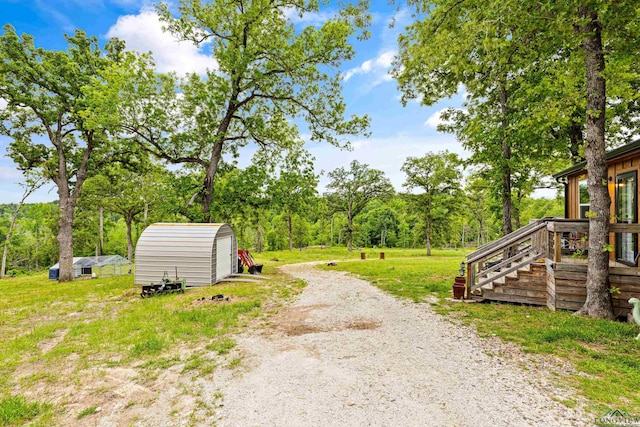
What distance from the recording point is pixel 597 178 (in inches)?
229

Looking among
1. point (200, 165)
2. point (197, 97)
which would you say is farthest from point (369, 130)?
point (200, 165)

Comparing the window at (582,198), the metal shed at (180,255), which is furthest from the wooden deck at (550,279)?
the metal shed at (180,255)

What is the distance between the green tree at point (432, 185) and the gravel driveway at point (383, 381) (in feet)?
74.9

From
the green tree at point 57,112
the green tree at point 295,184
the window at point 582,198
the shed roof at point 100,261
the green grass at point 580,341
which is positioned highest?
the green tree at point 57,112

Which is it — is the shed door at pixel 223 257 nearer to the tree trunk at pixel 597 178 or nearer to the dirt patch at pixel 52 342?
the dirt patch at pixel 52 342

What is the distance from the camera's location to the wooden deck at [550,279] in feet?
19.2

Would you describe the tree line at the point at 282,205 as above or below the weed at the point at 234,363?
above

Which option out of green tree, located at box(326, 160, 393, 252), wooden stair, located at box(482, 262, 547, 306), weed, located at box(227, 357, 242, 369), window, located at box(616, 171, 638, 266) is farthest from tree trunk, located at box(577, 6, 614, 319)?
green tree, located at box(326, 160, 393, 252)

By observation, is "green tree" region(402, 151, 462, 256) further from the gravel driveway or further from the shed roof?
the shed roof

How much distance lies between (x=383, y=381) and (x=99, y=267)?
24.5 metres

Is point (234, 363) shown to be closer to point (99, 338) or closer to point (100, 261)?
point (99, 338)

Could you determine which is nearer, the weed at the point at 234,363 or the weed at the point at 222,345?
the weed at the point at 234,363

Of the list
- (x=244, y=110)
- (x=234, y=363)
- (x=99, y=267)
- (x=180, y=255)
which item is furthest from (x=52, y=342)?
(x=99, y=267)

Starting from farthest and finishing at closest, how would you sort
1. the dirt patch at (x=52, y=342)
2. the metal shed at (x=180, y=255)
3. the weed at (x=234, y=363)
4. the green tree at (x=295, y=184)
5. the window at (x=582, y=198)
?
1. the green tree at (x=295, y=184)
2. the metal shed at (x=180, y=255)
3. the window at (x=582, y=198)
4. the dirt patch at (x=52, y=342)
5. the weed at (x=234, y=363)
